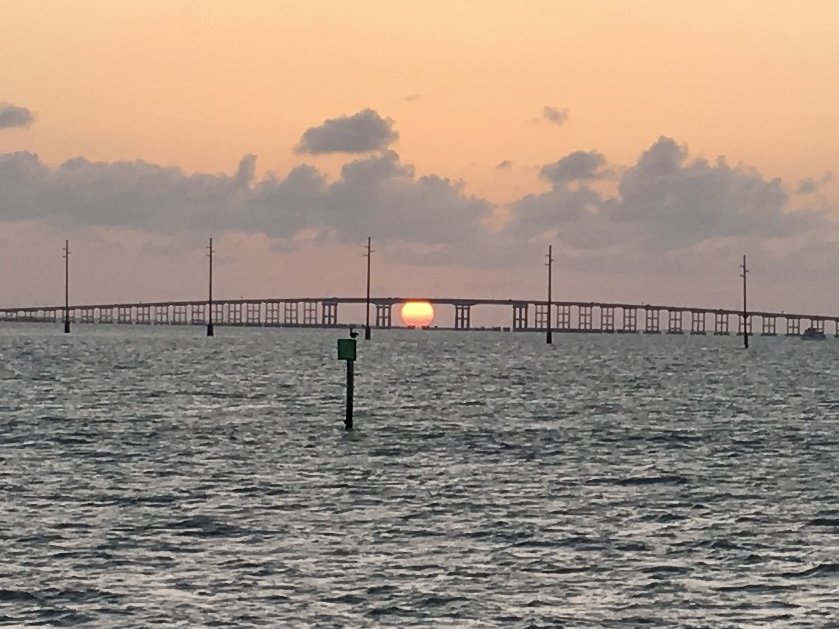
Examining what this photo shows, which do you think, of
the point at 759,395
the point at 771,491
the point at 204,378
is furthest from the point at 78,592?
the point at 204,378

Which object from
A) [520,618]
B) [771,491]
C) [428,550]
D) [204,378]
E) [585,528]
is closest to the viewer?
[520,618]

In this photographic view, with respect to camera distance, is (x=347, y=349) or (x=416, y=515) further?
(x=347, y=349)

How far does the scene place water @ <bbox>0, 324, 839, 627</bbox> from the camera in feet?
73.1

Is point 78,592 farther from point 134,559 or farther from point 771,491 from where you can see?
point 771,491

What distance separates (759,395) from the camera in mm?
77875

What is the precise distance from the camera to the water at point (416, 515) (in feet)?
73.1

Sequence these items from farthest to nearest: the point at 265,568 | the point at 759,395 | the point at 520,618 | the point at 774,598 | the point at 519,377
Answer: the point at 519,377 < the point at 759,395 < the point at 265,568 < the point at 774,598 < the point at 520,618

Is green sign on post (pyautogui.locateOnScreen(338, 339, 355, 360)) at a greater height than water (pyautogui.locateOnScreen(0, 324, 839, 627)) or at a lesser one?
greater

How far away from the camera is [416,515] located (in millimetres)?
30719

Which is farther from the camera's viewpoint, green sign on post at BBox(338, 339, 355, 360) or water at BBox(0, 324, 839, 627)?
green sign on post at BBox(338, 339, 355, 360)

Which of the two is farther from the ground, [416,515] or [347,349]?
[347,349]

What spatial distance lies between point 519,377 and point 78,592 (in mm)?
75368

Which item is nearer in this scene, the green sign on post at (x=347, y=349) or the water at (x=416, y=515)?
the water at (x=416, y=515)

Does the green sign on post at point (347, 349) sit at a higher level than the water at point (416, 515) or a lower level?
higher
